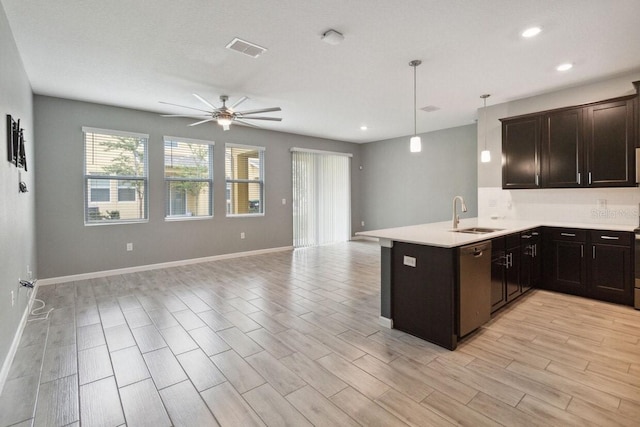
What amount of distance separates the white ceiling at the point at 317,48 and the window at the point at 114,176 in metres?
0.65

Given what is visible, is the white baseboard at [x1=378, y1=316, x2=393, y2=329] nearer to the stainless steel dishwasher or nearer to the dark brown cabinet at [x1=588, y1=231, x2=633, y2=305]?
the stainless steel dishwasher

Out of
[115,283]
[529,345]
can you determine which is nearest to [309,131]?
[115,283]

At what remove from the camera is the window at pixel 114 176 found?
502 centimetres

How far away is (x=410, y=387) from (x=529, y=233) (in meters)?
2.87

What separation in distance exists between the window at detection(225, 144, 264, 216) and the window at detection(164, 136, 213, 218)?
1.41ft

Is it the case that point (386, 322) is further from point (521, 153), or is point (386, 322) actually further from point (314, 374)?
point (521, 153)

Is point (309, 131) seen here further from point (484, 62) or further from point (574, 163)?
point (574, 163)

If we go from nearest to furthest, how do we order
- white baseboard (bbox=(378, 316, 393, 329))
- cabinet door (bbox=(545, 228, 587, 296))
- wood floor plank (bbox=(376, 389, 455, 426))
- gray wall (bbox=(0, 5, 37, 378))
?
1. wood floor plank (bbox=(376, 389, 455, 426))
2. gray wall (bbox=(0, 5, 37, 378))
3. white baseboard (bbox=(378, 316, 393, 329))
4. cabinet door (bbox=(545, 228, 587, 296))

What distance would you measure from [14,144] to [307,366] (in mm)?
3283

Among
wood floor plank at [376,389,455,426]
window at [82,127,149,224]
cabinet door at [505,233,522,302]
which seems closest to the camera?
wood floor plank at [376,389,455,426]

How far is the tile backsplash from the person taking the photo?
3.94 metres

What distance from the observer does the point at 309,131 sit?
743 centimetres

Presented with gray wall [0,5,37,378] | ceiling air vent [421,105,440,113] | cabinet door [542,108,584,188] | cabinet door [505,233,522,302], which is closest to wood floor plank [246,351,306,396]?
gray wall [0,5,37,378]

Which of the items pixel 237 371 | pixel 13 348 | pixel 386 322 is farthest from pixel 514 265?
pixel 13 348
